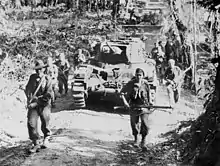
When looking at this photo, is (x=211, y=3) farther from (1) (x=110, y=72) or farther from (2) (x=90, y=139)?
(1) (x=110, y=72)

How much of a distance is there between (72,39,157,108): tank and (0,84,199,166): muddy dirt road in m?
0.58

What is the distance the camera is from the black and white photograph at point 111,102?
7.65 metres

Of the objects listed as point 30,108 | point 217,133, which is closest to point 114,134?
point 30,108

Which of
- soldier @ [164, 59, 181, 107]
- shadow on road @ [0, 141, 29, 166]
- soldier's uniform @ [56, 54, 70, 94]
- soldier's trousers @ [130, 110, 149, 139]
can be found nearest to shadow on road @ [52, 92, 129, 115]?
soldier's uniform @ [56, 54, 70, 94]

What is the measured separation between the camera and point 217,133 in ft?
11.1

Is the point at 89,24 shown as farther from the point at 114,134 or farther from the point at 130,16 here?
the point at 114,134

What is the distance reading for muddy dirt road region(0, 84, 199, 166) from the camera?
8469 mm

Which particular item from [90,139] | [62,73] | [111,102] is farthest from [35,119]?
[62,73]

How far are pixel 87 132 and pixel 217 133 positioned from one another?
25.0 ft

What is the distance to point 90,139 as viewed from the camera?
10148mm

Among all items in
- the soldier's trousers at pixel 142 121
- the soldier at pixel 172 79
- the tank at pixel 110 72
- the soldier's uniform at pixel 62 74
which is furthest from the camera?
the soldier's uniform at pixel 62 74

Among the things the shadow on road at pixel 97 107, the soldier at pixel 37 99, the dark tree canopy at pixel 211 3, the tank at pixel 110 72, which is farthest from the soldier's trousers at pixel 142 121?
the dark tree canopy at pixel 211 3

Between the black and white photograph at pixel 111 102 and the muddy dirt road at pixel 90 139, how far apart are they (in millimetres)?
22

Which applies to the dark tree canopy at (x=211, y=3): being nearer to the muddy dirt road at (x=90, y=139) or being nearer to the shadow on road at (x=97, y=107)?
the muddy dirt road at (x=90, y=139)
